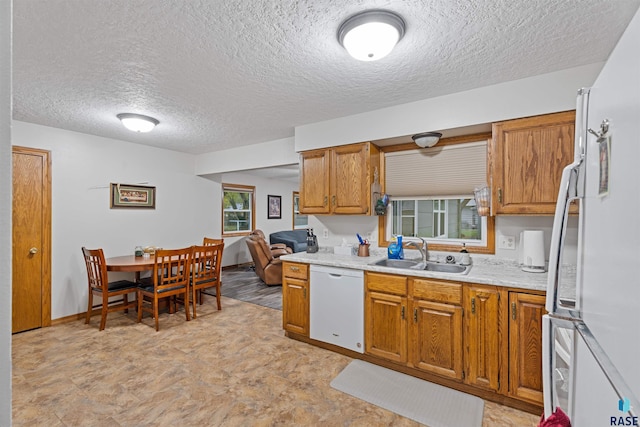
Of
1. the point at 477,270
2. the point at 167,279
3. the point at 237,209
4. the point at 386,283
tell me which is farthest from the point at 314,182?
the point at 237,209

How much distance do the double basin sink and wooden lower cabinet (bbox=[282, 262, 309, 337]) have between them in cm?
78

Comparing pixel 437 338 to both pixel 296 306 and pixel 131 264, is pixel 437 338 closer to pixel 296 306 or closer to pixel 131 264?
pixel 296 306

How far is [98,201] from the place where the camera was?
4055 millimetres

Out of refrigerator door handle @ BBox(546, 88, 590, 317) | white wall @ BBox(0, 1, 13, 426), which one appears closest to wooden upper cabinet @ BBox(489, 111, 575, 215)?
refrigerator door handle @ BBox(546, 88, 590, 317)

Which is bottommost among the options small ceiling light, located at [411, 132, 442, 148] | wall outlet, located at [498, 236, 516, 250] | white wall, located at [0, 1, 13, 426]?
wall outlet, located at [498, 236, 516, 250]

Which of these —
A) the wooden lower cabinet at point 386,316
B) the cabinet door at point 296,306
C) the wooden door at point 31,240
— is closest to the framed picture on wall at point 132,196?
the wooden door at point 31,240

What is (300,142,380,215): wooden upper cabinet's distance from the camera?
309cm

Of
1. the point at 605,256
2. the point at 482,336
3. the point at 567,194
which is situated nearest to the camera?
the point at 605,256

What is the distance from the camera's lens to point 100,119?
3355 mm

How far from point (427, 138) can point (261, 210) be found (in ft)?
18.4

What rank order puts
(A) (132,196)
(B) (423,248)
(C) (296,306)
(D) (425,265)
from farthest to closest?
(A) (132,196) → (C) (296,306) → (B) (423,248) → (D) (425,265)

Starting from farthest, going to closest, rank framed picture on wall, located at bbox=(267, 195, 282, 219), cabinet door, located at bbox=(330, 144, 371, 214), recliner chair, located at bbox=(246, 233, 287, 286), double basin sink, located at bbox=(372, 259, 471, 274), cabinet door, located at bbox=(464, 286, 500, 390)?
framed picture on wall, located at bbox=(267, 195, 282, 219)
recliner chair, located at bbox=(246, 233, 287, 286)
cabinet door, located at bbox=(330, 144, 371, 214)
double basin sink, located at bbox=(372, 259, 471, 274)
cabinet door, located at bbox=(464, 286, 500, 390)

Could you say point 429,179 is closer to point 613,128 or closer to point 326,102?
point 326,102

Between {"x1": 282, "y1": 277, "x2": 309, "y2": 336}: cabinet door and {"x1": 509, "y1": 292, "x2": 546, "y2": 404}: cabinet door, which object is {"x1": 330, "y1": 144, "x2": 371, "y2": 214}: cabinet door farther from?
{"x1": 509, "y1": 292, "x2": 546, "y2": 404}: cabinet door
